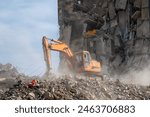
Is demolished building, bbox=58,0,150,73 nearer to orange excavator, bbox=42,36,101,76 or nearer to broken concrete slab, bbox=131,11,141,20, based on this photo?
broken concrete slab, bbox=131,11,141,20


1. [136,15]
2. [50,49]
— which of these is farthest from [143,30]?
[50,49]

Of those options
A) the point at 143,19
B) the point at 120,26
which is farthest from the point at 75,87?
the point at 120,26

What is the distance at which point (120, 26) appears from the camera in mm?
23391

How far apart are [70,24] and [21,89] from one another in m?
14.9

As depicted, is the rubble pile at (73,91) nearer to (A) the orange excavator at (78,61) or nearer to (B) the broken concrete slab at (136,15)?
(A) the orange excavator at (78,61)

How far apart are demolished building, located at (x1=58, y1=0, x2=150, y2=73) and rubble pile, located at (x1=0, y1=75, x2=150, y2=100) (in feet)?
26.2

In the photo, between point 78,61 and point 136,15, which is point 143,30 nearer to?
point 136,15

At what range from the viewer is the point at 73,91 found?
10898 millimetres

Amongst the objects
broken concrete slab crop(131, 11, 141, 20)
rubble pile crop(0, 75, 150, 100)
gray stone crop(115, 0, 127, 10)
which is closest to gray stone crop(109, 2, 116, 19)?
gray stone crop(115, 0, 127, 10)

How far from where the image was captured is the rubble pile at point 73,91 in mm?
10445

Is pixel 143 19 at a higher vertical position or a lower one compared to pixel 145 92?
higher

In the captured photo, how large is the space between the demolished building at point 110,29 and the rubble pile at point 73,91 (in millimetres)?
7975

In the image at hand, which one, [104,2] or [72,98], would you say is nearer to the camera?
[72,98]

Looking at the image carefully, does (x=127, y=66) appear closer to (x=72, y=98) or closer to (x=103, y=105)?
(x=72, y=98)
